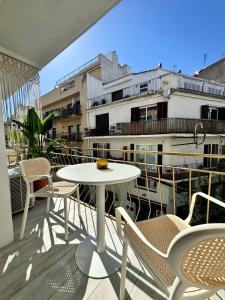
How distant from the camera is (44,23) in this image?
192cm

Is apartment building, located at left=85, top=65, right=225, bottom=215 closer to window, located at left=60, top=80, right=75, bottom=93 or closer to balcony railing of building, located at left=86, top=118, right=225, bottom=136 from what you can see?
balcony railing of building, located at left=86, top=118, right=225, bottom=136

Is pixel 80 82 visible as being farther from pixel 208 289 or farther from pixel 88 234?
pixel 208 289

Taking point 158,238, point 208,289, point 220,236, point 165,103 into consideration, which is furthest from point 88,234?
point 165,103

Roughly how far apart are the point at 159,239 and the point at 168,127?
7888 millimetres

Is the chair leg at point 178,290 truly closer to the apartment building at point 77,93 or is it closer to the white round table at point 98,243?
the white round table at point 98,243

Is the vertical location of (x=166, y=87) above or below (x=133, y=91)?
below

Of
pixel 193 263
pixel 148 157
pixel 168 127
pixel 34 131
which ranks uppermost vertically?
pixel 168 127

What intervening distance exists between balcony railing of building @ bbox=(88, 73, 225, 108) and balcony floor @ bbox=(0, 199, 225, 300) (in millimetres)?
8444

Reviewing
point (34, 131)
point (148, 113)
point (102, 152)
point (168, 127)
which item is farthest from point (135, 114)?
point (34, 131)

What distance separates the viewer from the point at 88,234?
1784 millimetres

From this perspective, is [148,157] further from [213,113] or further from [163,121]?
[213,113]

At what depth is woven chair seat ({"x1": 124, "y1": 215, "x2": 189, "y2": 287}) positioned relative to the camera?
73cm

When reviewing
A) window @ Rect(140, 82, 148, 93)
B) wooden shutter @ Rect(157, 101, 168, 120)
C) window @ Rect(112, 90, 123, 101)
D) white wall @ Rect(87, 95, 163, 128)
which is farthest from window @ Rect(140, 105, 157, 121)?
window @ Rect(112, 90, 123, 101)

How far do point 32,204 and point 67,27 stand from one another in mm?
2544
